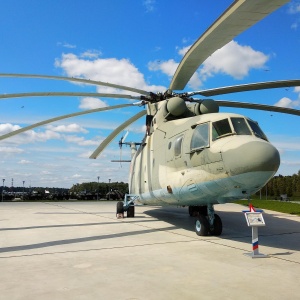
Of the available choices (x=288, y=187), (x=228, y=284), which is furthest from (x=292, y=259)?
(x=288, y=187)

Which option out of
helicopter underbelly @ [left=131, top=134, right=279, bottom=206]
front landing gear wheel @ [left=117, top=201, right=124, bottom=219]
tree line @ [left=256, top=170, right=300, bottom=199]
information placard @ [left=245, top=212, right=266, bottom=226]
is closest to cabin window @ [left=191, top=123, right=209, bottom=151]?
helicopter underbelly @ [left=131, top=134, right=279, bottom=206]

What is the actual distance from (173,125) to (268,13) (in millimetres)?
5836

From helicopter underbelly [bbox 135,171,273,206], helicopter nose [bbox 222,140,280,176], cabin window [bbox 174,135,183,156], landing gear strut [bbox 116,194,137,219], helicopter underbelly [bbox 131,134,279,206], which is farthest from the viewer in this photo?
landing gear strut [bbox 116,194,137,219]

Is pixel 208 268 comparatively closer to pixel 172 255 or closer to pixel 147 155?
pixel 172 255

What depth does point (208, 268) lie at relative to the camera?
239 inches

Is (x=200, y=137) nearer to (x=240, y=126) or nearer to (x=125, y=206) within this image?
(x=240, y=126)

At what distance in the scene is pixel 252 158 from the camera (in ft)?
24.2

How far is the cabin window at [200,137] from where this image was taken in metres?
8.87

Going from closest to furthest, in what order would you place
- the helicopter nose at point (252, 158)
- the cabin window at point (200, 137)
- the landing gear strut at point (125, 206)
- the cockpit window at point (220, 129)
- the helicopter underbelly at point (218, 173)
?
the helicopter nose at point (252, 158)
the helicopter underbelly at point (218, 173)
the cockpit window at point (220, 129)
the cabin window at point (200, 137)
the landing gear strut at point (125, 206)

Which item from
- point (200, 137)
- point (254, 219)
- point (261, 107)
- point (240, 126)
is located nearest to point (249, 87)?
point (261, 107)

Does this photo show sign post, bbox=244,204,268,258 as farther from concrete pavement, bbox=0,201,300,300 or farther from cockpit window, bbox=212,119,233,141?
cockpit window, bbox=212,119,233,141

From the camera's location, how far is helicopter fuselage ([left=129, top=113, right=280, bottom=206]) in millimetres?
7539

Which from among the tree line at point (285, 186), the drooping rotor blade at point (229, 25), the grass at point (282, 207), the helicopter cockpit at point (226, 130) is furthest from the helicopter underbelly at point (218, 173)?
the tree line at point (285, 186)

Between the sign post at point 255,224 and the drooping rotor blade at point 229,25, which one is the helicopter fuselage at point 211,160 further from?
the drooping rotor blade at point 229,25
